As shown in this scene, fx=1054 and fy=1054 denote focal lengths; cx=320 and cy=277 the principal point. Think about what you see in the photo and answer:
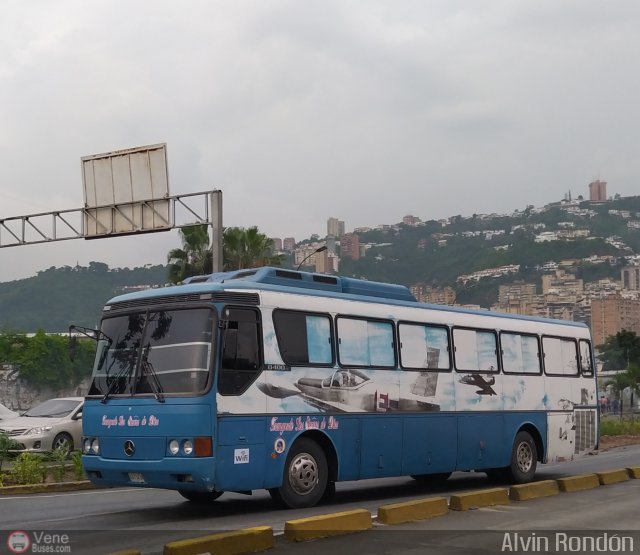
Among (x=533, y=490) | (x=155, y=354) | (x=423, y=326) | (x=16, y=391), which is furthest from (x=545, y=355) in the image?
(x=16, y=391)

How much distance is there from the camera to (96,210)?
3019 centimetres

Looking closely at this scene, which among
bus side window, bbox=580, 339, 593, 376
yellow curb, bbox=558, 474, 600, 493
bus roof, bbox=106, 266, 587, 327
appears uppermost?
bus roof, bbox=106, 266, 587, 327

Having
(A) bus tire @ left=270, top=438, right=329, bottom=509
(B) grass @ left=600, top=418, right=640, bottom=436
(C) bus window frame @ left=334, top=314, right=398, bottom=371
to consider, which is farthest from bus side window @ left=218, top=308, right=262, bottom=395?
(B) grass @ left=600, top=418, right=640, bottom=436

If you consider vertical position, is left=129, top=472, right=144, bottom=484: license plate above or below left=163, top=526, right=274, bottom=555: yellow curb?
above

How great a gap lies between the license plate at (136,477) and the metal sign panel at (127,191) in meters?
16.4

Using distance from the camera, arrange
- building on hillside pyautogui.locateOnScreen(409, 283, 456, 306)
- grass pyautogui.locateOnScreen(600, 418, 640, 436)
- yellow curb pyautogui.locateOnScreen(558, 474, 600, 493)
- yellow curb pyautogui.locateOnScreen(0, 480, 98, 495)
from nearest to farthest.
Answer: yellow curb pyautogui.locateOnScreen(558, 474, 600, 493) → yellow curb pyautogui.locateOnScreen(0, 480, 98, 495) → grass pyautogui.locateOnScreen(600, 418, 640, 436) → building on hillside pyautogui.locateOnScreen(409, 283, 456, 306)

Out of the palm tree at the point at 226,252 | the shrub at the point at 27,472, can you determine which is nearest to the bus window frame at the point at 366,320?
the shrub at the point at 27,472

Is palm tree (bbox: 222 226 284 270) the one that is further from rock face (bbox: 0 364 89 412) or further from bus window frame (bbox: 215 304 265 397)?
rock face (bbox: 0 364 89 412)

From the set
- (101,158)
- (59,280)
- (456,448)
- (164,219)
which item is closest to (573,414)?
(456,448)

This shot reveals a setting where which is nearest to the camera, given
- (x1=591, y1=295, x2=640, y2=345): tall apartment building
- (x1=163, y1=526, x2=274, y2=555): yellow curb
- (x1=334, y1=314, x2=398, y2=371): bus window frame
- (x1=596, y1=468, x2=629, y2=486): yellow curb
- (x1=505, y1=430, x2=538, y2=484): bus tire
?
(x1=163, y1=526, x2=274, y2=555): yellow curb

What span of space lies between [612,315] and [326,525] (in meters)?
181

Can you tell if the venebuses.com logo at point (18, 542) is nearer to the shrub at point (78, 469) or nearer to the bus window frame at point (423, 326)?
the bus window frame at point (423, 326)

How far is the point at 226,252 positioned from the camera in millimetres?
46562

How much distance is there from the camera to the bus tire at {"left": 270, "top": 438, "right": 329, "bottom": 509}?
13562 millimetres
